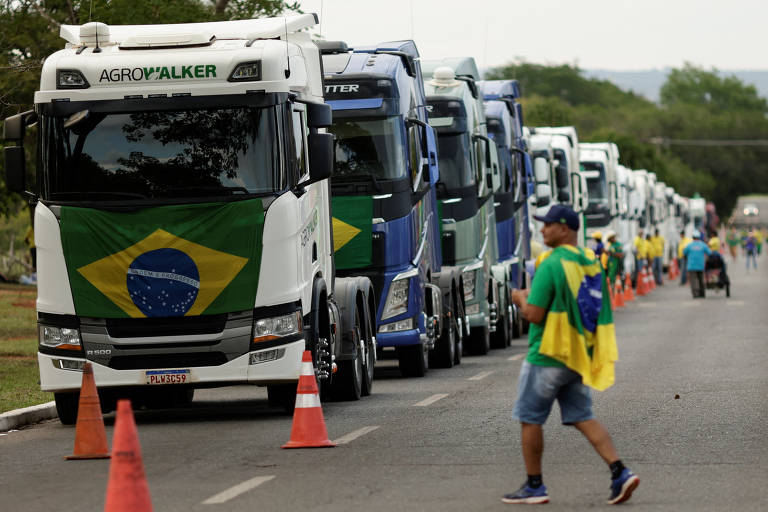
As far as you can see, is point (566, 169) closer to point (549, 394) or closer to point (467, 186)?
point (467, 186)

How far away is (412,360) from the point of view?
20.0 meters

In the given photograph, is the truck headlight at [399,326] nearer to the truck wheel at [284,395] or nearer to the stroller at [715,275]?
the truck wheel at [284,395]

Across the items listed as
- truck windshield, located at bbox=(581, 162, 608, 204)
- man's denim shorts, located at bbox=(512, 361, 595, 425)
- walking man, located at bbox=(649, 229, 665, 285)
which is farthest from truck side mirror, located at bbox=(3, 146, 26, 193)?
walking man, located at bbox=(649, 229, 665, 285)

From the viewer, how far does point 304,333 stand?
1441cm

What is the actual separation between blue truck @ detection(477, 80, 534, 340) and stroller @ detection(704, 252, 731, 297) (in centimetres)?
1617

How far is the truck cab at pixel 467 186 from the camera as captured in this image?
23.2m

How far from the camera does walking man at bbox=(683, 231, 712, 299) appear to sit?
151ft

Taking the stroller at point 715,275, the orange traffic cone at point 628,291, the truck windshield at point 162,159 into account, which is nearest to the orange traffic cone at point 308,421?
the truck windshield at point 162,159

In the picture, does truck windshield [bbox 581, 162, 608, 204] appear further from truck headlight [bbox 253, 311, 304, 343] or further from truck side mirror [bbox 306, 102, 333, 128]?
truck headlight [bbox 253, 311, 304, 343]

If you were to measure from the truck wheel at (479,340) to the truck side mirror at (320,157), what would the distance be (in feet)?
36.0

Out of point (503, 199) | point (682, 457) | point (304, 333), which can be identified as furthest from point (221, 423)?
point (503, 199)

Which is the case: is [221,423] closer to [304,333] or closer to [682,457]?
[304,333]

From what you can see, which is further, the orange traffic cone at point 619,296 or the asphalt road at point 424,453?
the orange traffic cone at point 619,296

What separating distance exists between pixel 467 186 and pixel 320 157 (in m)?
9.07
